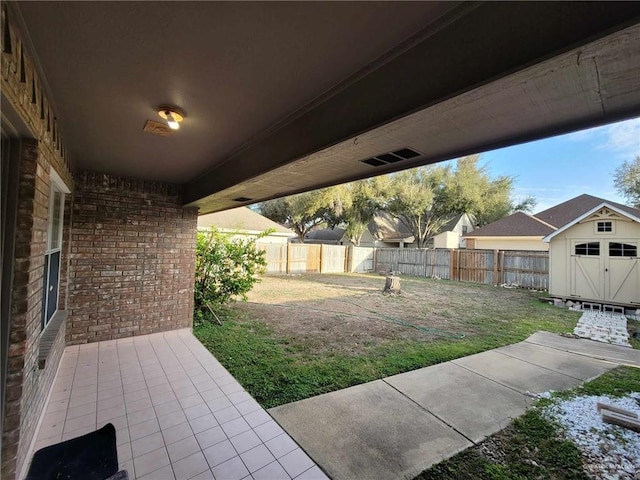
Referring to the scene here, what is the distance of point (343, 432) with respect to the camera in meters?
2.44

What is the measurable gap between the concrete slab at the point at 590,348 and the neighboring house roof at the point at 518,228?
10571mm

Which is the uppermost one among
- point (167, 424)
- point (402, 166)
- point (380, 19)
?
point (380, 19)

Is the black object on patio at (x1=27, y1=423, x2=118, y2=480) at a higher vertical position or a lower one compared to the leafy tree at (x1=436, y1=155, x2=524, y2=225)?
lower

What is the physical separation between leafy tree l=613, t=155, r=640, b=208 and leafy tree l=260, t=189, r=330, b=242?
591 inches

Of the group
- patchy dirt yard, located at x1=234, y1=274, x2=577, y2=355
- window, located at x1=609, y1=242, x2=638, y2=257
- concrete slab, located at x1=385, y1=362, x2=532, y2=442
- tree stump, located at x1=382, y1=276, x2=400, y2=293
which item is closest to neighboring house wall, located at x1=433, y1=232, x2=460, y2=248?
patchy dirt yard, located at x1=234, y1=274, x2=577, y2=355

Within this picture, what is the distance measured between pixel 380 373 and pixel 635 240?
8322 millimetres

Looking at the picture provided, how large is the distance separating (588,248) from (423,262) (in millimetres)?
7044

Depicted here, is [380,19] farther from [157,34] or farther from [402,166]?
[402,166]

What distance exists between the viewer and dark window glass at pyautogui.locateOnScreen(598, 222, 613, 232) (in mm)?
7664

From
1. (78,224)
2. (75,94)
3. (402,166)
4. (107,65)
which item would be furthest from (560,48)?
(78,224)

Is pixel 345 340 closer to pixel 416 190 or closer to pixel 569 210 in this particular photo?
pixel 416 190

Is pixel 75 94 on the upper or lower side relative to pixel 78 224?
upper

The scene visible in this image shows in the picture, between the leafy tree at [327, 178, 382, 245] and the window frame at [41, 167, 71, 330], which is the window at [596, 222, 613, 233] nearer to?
the window frame at [41, 167, 71, 330]

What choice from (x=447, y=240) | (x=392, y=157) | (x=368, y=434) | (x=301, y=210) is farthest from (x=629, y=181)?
(x=368, y=434)
